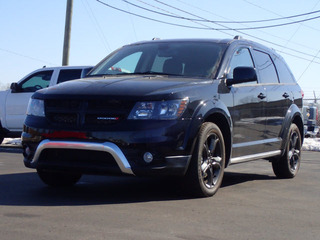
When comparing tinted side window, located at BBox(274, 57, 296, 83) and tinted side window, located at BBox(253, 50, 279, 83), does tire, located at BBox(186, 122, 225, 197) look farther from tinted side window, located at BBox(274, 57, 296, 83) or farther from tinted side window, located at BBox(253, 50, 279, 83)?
tinted side window, located at BBox(274, 57, 296, 83)

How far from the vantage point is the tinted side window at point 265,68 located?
8.20m

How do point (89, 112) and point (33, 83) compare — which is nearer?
point (89, 112)

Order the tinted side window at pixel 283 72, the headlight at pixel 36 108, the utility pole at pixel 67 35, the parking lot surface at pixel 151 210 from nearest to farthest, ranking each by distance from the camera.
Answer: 1. the parking lot surface at pixel 151 210
2. the headlight at pixel 36 108
3. the tinted side window at pixel 283 72
4. the utility pole at pixel 67 35

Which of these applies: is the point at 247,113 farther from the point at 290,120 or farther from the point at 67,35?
the point at 67,35

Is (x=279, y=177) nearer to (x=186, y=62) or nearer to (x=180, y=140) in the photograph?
(x=186, y=62)

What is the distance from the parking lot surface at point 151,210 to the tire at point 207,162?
0.14m

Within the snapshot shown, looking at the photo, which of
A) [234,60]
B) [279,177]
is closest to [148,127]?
[234,60]

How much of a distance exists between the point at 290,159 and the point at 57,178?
3678 mm

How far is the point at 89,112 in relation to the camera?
5953 millimetres

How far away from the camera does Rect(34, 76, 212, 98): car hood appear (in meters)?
5.99

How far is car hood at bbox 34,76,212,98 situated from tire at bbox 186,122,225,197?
52 cm

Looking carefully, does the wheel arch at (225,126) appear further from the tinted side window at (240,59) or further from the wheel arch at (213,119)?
the tinted side window at (240,59)

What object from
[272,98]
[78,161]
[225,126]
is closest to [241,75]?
[225,126]

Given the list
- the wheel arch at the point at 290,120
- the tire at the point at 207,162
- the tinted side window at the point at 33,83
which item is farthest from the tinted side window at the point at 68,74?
the tire at the point at 207,162
